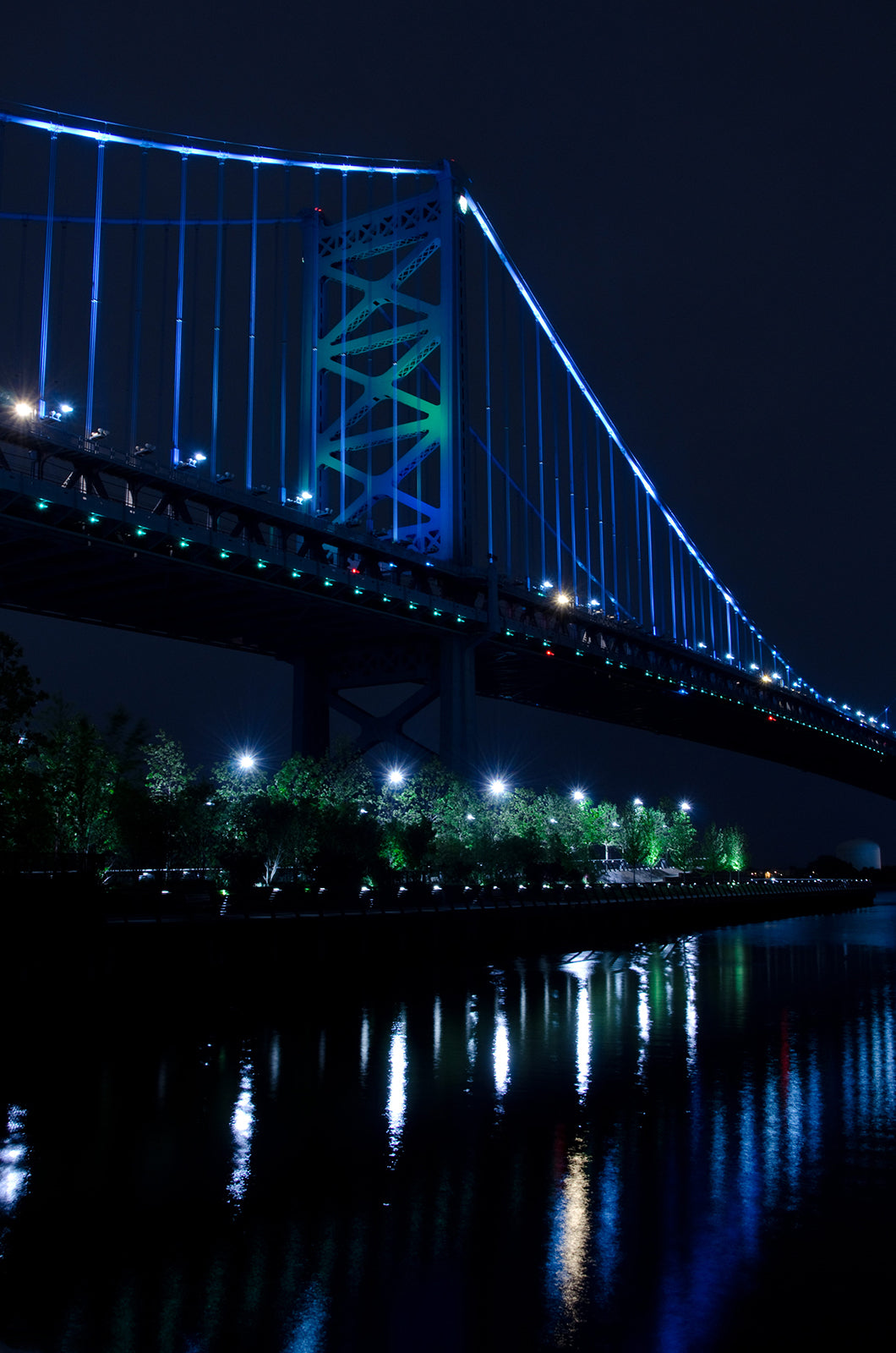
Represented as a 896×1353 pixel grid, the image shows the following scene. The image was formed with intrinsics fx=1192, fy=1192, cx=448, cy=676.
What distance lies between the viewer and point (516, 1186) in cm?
1431

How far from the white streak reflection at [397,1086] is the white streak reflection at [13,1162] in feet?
15.4

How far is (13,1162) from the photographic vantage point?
49.2 feet

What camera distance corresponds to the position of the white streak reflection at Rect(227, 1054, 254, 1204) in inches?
559

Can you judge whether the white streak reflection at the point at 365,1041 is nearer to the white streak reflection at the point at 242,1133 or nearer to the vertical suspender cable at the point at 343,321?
the white streak reflection at the point at 242,1133

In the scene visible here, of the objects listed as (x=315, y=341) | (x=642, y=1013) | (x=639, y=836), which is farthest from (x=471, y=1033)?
(x=639, y=836)

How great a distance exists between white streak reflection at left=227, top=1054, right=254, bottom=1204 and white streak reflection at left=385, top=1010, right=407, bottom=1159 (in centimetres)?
198

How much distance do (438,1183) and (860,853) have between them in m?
180

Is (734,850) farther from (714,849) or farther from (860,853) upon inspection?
(860,853)

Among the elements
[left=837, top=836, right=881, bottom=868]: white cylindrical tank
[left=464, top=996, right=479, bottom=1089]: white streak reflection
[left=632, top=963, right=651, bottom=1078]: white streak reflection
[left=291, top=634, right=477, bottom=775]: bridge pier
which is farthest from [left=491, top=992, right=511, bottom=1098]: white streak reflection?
[left=837, top=836, right=881, bottom=868]: white cylindrical tank

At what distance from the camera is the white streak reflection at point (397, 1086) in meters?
17.1

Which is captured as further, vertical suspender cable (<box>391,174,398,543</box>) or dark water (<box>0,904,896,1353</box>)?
vertical suspender cable (<box>391,174,398,543</box>)

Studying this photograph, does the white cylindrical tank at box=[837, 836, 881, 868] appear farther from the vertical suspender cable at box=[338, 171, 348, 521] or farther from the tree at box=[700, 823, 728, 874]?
the vertical suspender cable at box=[338, 171, 348, 521]

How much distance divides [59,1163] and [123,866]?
32.7 meters

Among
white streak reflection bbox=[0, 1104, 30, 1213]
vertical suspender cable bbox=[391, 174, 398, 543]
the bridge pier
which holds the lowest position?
white streak reflection bbox=[0, 1104, 30, 1213]
